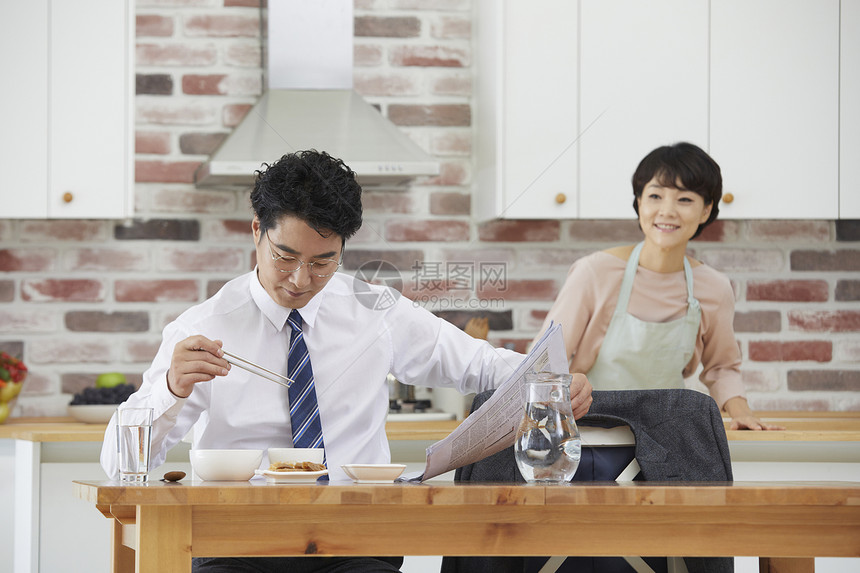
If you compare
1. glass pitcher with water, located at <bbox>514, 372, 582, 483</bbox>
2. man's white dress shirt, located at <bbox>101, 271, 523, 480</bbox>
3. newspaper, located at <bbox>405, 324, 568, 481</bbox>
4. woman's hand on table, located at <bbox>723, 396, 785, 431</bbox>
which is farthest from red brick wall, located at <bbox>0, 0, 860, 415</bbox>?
glass pitcher with water, located at <bbox>514, 372, 582, 483</bbox>

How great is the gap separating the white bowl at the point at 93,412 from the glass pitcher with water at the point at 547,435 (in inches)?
65.4

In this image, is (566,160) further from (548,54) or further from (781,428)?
(781,428)

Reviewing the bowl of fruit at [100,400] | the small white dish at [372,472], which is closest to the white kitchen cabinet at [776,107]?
the bowl of fruit at [100,400]

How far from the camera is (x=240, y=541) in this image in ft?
3.92

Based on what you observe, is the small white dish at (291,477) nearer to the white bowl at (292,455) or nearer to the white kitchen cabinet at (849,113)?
the white bowl at (292,455)

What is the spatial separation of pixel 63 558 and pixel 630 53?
7.01 feet

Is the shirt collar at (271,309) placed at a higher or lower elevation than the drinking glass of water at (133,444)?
higher

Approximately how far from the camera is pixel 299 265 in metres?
1.75

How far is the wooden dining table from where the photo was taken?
3.85 ft

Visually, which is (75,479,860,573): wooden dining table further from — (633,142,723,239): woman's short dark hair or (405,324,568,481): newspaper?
(633,142,723,239): woman's short dark hair

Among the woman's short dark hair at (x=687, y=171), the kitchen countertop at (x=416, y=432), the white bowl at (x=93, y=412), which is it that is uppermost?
the woman's short dark hair at (x=687, y=171)

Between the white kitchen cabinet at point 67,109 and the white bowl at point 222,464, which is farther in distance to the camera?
the white kitchen cabinet at point 67,109

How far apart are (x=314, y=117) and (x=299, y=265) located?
1272 millimetres

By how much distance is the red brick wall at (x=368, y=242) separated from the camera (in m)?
3.12
